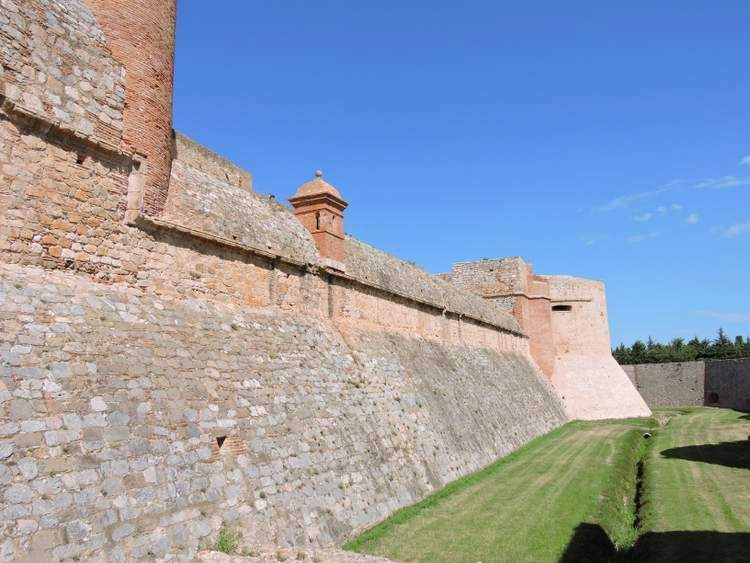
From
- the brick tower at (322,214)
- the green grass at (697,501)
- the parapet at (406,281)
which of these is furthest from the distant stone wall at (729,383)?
the brick tower at (322,214)

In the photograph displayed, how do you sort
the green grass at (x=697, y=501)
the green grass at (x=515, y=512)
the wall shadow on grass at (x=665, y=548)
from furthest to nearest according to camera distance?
the green grass at (x=515, y=512) → the green grass at (x=697, y=501) → the wall shadow on grass at (x=665, y=548)

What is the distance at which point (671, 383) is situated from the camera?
41.6m

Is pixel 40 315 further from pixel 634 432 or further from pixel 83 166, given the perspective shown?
pixel 634 432

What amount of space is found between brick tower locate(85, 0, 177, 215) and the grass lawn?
19.7ft

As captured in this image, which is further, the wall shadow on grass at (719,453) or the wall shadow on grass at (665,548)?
the wall shadow on grass at (719,453)

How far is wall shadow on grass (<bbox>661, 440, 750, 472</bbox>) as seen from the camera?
15.0 meters

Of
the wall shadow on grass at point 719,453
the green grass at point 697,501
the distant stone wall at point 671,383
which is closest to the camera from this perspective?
the green grass at point 697,501

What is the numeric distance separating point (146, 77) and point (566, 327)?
1128 inches

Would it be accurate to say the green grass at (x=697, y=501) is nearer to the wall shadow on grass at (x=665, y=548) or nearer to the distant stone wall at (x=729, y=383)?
the wall shadow on grass at (x=665, y=548)

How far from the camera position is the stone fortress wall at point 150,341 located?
545 cm

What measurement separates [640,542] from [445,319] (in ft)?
36.2

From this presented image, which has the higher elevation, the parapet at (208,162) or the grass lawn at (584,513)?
the parapet at (208,162)

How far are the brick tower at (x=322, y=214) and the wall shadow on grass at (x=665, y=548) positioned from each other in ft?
23.0

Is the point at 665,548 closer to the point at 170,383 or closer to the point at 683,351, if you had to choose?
the point at 170,383
